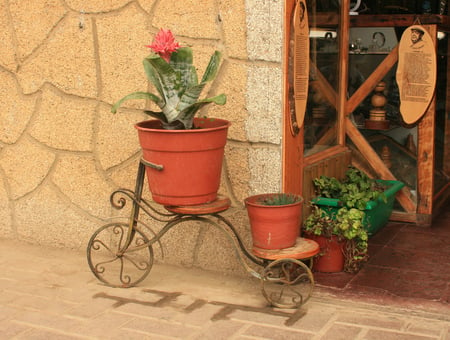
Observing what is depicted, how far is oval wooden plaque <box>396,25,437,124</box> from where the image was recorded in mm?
5477

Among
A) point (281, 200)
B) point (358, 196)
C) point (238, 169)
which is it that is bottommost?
point (358, 196)

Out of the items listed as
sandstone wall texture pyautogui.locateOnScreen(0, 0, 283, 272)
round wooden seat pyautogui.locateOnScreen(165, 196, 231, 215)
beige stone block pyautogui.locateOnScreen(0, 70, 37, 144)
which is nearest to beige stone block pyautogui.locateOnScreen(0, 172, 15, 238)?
sandstone wall texture pyautogui.locateOnScreen(0, 0, 283, 272)

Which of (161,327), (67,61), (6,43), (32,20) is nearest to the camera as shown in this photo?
(161,327)

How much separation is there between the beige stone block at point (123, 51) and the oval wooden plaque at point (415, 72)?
2.07 meters

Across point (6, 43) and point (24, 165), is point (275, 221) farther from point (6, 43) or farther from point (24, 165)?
point (6, 43)

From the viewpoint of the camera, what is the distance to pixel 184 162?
A: 12.8 feet

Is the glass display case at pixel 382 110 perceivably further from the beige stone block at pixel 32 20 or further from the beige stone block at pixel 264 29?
the beige stone block at pixel 32 20

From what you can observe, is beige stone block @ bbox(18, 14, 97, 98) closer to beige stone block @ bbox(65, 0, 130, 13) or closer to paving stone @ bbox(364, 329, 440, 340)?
beige stone block @ bbox(65, 0, 130, 13)

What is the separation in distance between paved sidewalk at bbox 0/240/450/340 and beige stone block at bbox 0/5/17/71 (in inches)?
61.3

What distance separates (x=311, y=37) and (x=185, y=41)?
0.85 metres

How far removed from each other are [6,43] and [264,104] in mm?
2091

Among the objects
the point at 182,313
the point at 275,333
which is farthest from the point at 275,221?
the point at 182,313

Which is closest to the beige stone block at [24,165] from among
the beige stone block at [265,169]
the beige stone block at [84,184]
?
the beige stone block at [84,184]

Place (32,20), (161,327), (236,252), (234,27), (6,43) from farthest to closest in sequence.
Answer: (6,43) < (32,20) < (234,27) < (236,252) < (161,327)
